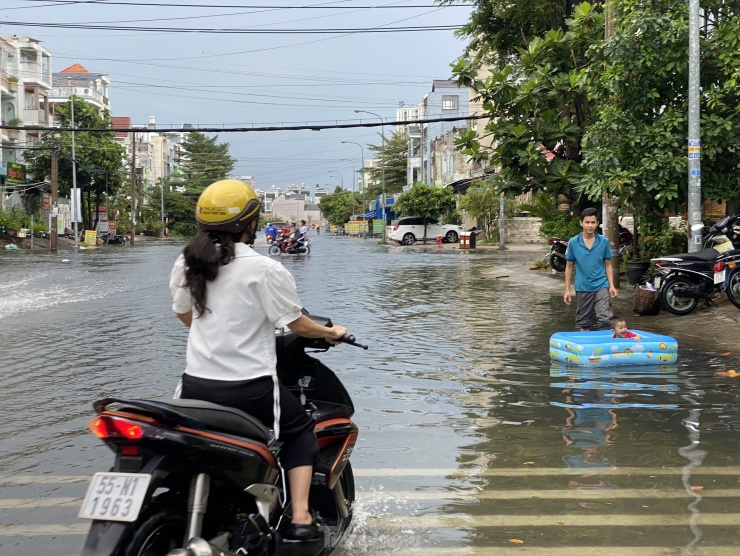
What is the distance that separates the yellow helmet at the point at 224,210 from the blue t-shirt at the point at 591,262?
252 inches

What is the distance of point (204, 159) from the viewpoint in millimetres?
113500

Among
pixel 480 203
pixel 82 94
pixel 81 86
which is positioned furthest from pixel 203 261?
pixel 81 86

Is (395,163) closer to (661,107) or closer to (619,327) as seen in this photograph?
(661,107)

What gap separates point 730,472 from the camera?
5.28 metres

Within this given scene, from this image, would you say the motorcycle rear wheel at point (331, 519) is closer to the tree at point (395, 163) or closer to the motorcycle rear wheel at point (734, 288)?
the motorcycle rear wheel at point (734, 288)

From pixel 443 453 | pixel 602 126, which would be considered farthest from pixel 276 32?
pixel 443 453

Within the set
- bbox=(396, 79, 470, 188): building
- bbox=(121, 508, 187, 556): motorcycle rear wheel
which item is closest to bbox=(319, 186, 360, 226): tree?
bbox=(396, 79, 470, 188): building

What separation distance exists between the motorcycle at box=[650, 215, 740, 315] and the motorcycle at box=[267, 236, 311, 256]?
25737mm

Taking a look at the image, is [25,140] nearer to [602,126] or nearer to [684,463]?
[602,126]

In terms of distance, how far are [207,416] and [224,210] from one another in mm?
831

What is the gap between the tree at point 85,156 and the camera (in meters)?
60.2

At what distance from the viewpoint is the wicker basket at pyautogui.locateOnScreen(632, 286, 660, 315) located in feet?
43.9

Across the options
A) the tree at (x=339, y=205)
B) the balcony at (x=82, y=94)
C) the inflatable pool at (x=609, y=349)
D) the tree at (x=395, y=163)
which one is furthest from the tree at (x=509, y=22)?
the tree at (x=339, y=205)

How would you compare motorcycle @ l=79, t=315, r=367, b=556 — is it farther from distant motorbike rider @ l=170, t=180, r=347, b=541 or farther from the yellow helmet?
the yellow helmet
